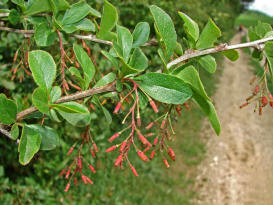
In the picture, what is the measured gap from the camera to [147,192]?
12.9ft

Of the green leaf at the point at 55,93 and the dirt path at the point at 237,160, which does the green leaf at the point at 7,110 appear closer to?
the green leaf at the point at 55,93

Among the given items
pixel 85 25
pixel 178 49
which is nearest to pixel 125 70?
pixel 178 49

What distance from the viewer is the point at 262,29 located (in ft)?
2.78

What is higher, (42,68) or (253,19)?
(42,68)

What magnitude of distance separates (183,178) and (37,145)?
4556 mm

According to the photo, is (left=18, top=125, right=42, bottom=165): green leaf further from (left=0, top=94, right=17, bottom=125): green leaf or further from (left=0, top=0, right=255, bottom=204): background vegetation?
(left=0, top=0, right=255, bottom=204): background vegetation

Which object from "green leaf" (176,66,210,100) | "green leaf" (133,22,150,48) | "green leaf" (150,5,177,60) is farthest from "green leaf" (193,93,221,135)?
"green leaf" (133,22,150,48)

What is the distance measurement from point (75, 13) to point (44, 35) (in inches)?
5.1

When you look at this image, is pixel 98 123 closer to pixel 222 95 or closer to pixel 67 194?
pixel 67 194

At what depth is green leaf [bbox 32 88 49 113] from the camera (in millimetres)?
589

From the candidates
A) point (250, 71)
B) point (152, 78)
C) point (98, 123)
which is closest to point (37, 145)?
point (152, 78)

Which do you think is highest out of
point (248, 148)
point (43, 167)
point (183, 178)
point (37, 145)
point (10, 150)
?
point (37, 145)

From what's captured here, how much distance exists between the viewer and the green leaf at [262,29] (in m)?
0.83

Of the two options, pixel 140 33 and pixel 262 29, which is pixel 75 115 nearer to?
pixel 140 33
